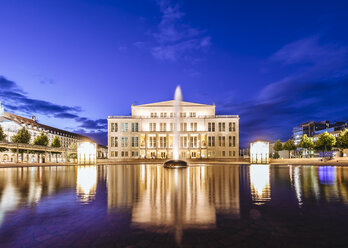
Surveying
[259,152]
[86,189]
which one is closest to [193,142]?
[259,152]

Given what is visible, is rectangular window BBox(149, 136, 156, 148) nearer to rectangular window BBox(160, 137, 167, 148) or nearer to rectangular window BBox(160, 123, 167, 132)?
rectangular window BBox(160, 137, 167, 148)

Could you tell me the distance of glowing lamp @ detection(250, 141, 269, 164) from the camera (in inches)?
1622

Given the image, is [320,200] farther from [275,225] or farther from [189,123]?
[189,123]

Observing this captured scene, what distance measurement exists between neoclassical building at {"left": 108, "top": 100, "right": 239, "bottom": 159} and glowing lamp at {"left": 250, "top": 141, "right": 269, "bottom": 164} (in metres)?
29.6

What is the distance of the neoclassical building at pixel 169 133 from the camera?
7362 centimetres

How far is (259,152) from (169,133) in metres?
35.8

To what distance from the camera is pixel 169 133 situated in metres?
74.2

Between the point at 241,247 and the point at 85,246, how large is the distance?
274 centimetres

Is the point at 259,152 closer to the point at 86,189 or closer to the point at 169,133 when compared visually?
the point at 169,133

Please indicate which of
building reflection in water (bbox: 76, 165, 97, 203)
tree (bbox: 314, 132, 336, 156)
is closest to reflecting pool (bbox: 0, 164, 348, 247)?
building reflection in water (bbox: 76, 165, 97, 203)

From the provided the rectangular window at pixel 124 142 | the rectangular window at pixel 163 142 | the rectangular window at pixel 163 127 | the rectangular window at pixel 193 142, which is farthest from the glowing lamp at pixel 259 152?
the rectangular window at pixel 124 142

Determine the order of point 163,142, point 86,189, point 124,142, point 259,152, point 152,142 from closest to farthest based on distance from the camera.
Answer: point 86,189, point 259,152, point 163,142, point 152,142, point 124,142

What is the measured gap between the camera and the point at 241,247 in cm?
415

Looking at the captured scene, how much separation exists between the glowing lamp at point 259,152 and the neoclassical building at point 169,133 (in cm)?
2964
